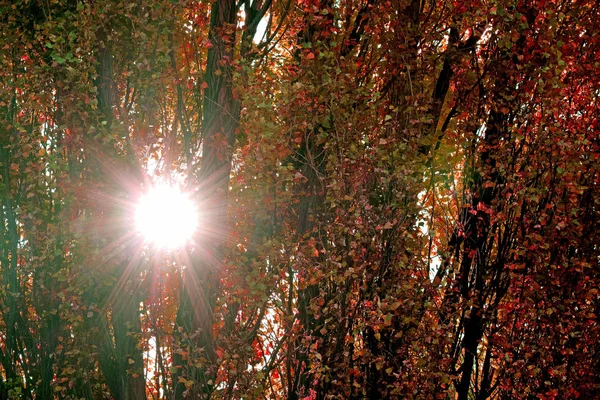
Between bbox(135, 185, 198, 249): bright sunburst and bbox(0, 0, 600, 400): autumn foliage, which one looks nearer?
bbox(0, 0, 600, 400): autumn foliage

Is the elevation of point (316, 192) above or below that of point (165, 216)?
below

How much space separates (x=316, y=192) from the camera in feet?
23.7

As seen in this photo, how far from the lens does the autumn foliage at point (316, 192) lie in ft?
22.5

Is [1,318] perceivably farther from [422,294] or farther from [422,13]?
[422,13]

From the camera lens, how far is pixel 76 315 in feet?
23.9

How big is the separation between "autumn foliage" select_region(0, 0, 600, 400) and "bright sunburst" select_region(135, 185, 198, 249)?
13 centimetres

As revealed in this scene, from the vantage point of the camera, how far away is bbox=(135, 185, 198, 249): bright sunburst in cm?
713

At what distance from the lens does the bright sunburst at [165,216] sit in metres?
7.13

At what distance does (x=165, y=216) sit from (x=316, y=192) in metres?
1.53

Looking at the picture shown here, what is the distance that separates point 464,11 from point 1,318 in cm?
668

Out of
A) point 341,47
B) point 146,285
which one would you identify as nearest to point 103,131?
point 146,285

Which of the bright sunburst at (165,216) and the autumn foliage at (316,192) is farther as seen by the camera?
the bright sunburst at (165,216)

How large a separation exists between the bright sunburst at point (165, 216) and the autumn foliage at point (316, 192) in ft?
0.42

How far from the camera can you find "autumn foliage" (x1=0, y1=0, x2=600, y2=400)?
6.86 metres
